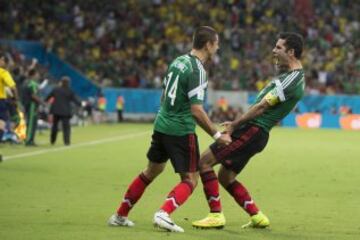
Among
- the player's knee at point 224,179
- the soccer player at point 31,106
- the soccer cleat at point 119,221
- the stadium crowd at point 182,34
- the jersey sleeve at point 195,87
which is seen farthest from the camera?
the stadium crowd at point 182,34

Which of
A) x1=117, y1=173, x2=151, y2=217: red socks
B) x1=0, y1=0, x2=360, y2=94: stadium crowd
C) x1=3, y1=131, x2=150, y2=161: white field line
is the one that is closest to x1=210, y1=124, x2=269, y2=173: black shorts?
x1=117, y1=173, x2=151, y2=217: red socks

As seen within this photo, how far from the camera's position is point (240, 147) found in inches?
374

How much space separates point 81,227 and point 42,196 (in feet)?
10.1

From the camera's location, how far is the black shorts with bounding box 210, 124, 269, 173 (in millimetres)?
9461

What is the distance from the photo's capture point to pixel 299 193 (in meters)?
13.2

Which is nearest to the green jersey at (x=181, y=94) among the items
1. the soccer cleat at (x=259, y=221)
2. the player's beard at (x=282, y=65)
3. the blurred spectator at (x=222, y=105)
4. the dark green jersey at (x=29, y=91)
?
the player's beard at (x=282, y=65)

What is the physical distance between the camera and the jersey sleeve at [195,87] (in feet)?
29.3

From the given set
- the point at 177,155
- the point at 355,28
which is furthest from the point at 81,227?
the point at 355,28

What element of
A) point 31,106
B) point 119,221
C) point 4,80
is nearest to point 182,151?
point 119,221

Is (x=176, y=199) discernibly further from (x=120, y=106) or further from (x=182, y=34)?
(x=182, y=34)

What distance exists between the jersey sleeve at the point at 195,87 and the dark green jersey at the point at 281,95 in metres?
0.79

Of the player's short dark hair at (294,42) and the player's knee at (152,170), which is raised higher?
the player's short dark hair at (294,42)

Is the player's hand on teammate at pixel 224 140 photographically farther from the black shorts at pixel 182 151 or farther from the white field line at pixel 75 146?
the white field line at pixel 75 146

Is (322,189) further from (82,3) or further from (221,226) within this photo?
(82,3)
